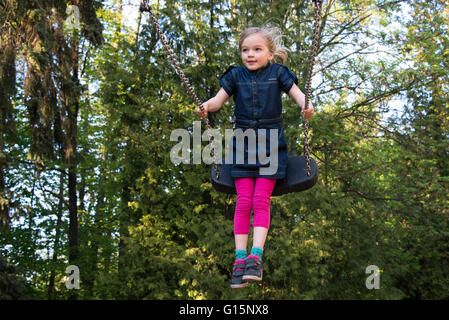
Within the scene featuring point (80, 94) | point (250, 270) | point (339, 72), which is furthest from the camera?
point (339, 72)

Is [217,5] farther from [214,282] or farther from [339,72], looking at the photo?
[214,282]

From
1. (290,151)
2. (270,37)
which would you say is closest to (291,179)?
(270,37)

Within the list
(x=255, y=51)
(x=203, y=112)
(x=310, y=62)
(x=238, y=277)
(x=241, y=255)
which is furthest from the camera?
(x=255, y=51)

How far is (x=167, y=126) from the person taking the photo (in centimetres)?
1226

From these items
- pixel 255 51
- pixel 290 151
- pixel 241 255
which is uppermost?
pixel 290 151

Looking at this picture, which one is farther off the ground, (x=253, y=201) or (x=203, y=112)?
(x=203, y=112)

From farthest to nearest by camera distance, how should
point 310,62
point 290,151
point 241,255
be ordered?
point 290,151, point 241,255, point 310,62

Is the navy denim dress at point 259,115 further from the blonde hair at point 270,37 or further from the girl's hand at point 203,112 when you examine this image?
the girl's hand at point 203,112

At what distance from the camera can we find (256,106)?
3.36 metres

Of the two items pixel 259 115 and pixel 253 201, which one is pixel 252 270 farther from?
pixel 259 115

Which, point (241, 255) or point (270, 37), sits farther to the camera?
point (270, 37)

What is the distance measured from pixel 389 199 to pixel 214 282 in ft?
17.3

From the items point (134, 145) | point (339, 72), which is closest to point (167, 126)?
point (134, 145)

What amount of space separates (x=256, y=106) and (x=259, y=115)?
64 millimetres
